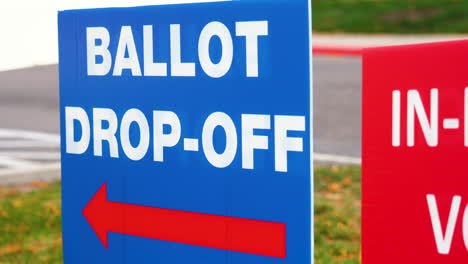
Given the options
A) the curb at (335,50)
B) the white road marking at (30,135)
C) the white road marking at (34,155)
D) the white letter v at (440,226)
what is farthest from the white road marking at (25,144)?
the curb at (335,50)

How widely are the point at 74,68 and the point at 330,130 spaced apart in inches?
318

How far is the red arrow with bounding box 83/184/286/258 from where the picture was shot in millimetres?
2371

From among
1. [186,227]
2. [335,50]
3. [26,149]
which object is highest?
[335,50]

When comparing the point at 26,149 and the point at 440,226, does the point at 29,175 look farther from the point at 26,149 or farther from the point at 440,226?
the point at 440,226

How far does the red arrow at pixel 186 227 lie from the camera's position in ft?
7.78

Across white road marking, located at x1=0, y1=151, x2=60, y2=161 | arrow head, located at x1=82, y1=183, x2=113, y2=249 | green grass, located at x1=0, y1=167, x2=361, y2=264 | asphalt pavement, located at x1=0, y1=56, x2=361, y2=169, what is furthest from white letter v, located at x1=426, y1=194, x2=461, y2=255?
white road marking, located at x1=0, y1=151, x2=60, y2=161

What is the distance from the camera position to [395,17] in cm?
2389

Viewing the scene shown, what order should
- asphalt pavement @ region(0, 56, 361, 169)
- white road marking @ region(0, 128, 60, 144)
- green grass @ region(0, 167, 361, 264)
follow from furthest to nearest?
white road marking @ region(0, 128, 60, 144)
asphalt pavement @ region(0, 56, 361, 169)
green grass @ region(0, 167, 361, 264)

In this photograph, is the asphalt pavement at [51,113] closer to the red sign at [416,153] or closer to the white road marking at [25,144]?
the white road marking at [25,144]

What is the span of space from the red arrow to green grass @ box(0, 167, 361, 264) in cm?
268

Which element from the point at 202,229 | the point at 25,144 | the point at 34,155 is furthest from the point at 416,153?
the point at 25,144

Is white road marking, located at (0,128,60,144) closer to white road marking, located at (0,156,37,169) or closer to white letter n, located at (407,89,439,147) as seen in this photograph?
white road marking, located at (0,156,37,169)

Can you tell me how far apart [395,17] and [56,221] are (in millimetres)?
18630

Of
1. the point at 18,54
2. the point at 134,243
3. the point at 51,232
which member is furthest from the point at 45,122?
the point at 134,243
